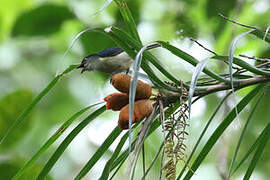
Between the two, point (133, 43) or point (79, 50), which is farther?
point (79, 50)

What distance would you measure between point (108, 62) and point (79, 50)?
1.10 metres

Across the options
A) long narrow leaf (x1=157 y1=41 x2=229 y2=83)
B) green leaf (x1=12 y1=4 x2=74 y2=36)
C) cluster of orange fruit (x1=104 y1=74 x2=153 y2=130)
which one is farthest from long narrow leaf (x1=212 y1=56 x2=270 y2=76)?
green leaf (x1=12 y1=4 x2=74 y2=36)

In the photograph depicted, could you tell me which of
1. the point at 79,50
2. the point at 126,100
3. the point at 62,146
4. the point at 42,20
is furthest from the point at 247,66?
the point at 79,50

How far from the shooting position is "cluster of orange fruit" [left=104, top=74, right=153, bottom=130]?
81cm

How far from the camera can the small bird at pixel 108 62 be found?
1.64 meters

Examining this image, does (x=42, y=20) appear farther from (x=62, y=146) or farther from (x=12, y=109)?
(x=62, y=146)

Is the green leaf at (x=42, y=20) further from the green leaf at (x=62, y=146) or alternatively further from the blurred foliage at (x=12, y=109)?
the green leaf at (x=62, y=146)

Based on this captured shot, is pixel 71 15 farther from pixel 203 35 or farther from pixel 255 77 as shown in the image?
pixel 255 77

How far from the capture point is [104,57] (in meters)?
1.70

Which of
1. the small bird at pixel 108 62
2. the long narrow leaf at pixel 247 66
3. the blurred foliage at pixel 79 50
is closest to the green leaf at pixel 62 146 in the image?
the blurred foliage at pixel 79 50

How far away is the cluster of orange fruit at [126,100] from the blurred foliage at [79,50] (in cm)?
12

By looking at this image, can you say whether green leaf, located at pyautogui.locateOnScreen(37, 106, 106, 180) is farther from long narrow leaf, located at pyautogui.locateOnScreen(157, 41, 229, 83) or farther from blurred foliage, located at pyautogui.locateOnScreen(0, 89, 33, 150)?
blurred foliage, located at pyautogui.locateOnScreen(0, 89, 33, 150)

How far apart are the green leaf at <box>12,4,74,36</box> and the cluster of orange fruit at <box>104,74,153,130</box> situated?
1.28 m

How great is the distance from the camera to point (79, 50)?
9.01 feet
